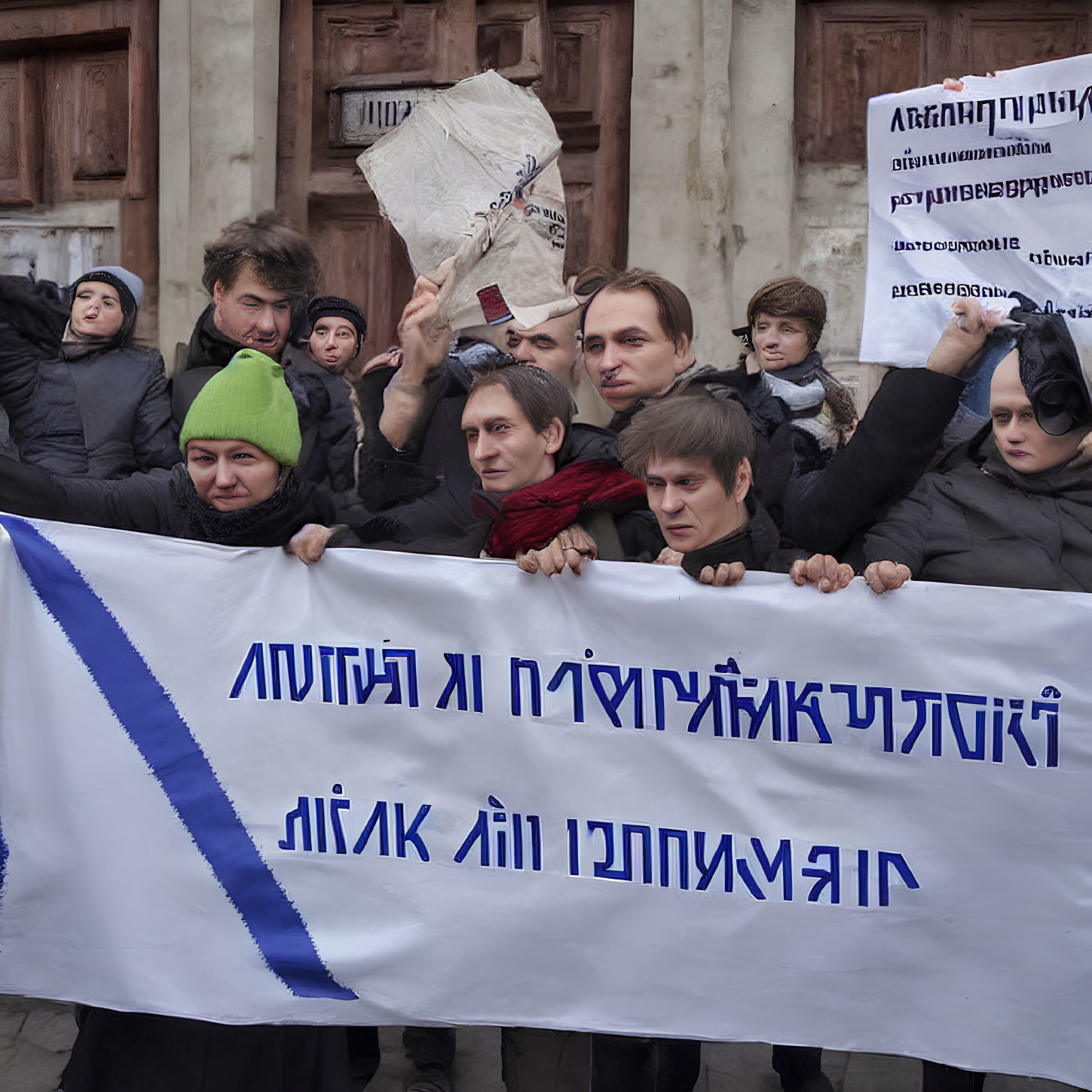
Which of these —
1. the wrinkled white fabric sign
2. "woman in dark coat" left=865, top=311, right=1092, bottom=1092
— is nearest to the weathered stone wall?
the wrinkled white fabric sign

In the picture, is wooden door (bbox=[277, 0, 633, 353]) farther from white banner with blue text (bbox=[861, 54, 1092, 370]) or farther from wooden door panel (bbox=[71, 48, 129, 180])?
white banner with blue text (bbox=[861, 54, 1092, 370])

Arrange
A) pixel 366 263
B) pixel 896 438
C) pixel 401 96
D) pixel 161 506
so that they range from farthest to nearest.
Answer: pixel 366 263, pixel 401 96, pixel 161 506, pixel 896 438

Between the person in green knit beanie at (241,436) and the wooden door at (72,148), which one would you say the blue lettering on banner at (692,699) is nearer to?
the person in green knit beanie at (241,436)

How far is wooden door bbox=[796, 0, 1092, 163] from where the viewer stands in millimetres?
5758

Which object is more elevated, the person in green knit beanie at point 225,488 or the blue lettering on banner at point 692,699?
the person in green knit beanie at point 225,488

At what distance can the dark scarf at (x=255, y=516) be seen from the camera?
278 centimetres

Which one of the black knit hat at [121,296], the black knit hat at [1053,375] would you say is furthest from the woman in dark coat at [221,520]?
the black knit hat at [1053,375]

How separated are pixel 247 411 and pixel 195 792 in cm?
84

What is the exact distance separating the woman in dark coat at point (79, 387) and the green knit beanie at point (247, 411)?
0.72m

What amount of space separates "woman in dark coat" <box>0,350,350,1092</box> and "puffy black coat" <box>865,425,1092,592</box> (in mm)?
1252

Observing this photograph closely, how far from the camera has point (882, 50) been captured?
5.83 metres

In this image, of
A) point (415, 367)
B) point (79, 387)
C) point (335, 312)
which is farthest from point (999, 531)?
point (79, 387)

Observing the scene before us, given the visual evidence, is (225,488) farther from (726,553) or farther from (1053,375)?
(1053,375)

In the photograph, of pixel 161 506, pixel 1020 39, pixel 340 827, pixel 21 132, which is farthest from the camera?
pixel 21 132
